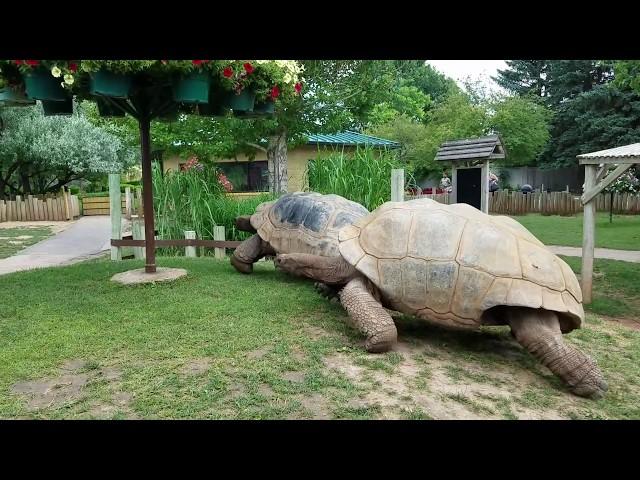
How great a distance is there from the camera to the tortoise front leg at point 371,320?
4.19m

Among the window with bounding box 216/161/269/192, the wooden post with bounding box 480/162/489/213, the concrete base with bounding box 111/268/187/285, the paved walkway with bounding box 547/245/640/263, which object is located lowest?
the paved walkway with bounding box 547/245/640/263

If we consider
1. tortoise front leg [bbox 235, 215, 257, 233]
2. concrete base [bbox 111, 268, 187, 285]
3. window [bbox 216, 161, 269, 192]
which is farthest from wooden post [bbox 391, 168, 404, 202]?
window [bbox 216, 161, 269, 192]

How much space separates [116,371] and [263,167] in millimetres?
19359

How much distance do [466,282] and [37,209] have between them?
74.2 ft

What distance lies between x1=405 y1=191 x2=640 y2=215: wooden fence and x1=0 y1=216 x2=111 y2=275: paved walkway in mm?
13919

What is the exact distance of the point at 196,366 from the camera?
3834 millimetres

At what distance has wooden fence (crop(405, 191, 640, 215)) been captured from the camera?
22375 mm

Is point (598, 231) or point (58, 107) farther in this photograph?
point (598, 231)

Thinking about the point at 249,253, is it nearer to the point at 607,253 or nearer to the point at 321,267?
the point at 321,267

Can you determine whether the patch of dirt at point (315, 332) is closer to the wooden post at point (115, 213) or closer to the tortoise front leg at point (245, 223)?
the tortoise front leg at point (245, 223)

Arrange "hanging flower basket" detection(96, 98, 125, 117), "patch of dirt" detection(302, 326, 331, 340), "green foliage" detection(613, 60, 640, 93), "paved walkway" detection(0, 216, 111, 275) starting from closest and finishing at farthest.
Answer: "patch of dirt" detection(302, 326, 331, 340) < "hanging flower basket" detection(96, 98, 125, 117) < "paved walkway" detection(0, 216, 111, 275) < "green foliage" detection(613, 60, 640, 93)

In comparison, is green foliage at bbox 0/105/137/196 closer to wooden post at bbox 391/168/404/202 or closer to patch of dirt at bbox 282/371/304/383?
wooden post at bbox 391/168/404/202

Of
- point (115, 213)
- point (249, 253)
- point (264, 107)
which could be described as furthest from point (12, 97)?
point (115, 213)

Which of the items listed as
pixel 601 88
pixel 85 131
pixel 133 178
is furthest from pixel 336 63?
pixel 133 178
